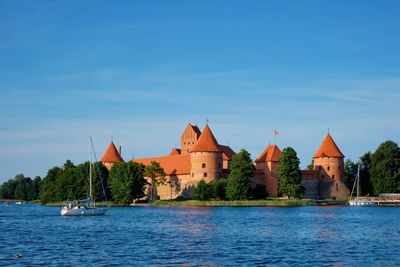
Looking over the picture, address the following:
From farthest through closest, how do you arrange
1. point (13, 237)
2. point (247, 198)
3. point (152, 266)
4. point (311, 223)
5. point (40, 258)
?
point (247, 198), point (311, 223), point (13, 237), point (40, 258), point (152, 266)

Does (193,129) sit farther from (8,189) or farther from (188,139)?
(8,189)

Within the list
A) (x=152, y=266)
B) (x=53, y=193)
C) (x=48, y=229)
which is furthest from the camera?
(x=53, y=193)

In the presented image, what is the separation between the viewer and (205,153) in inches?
2950

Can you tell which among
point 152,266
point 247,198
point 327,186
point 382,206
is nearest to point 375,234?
point 152,266

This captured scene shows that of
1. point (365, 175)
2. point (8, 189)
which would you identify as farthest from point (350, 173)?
point (8, 189)

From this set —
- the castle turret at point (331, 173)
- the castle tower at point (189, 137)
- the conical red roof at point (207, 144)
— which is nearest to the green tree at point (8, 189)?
the castle tower at point (189, 137)

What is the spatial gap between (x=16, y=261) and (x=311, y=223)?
77.4 feet

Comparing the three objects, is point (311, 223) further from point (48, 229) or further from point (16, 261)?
point (16, 261)

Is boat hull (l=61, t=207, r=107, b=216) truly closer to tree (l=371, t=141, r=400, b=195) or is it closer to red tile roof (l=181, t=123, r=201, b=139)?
tree (l=371, t=141, r=400, b=195)

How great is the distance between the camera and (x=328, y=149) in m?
80.1

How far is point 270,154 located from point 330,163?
370 inches

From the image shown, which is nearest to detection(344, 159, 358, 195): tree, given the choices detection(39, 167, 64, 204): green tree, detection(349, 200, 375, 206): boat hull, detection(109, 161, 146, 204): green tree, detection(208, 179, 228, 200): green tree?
detection(349, 200, 375, 206): boat hull

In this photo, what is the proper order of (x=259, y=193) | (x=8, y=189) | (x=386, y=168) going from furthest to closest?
(x=8, y=189)
(x=259, y=193)
(x=386, y=168)

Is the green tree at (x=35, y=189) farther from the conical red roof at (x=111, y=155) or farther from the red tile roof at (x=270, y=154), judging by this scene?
the red tile roof at (x=270, y=154)
